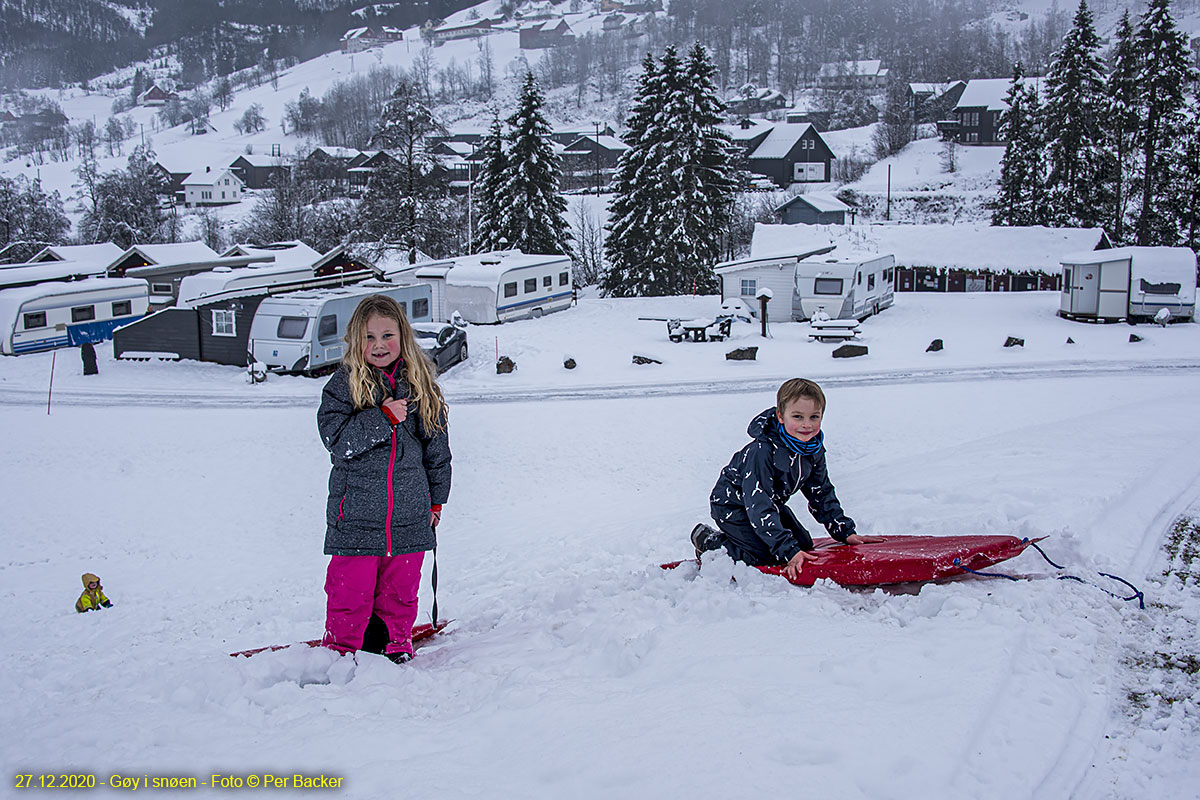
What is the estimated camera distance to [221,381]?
70.2ft

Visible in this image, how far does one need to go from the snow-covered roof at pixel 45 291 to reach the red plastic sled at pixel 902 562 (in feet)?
86.0

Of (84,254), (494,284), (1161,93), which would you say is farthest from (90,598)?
(1161,93)

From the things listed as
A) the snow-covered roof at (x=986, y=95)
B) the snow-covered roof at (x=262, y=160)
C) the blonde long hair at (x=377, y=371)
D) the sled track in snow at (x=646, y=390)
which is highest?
the snow-covered roof at (x=986, y=95)

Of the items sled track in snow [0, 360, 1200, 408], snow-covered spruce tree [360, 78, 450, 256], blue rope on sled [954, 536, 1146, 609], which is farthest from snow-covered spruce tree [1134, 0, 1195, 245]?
blue rope on sled [954, 536, 1146, 609]

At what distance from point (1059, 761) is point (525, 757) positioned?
2057mm

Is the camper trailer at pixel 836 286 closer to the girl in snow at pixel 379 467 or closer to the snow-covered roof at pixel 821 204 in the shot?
the girl in snow at pixel 379 467

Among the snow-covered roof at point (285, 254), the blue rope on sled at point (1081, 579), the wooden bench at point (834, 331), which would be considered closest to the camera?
the blue rope on sled at point (1081, 579)

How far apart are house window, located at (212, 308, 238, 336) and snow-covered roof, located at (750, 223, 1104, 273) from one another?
2058 centimetres

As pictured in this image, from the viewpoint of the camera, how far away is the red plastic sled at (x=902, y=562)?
5293 mm

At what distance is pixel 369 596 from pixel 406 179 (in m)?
37.7

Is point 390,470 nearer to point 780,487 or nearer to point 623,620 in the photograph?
point 623,620

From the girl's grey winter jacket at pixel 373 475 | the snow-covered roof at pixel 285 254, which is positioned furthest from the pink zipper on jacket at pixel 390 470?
the snow-covered roof at pixel 285 254

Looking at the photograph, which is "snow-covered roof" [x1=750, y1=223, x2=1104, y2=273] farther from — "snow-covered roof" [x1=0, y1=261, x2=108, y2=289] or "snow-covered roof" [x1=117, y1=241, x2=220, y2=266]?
"snow-covered roof" [x1=0, y1=261, x2=108, y2=289]

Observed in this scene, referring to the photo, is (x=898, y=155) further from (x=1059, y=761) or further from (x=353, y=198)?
(x=1059, y=761)
